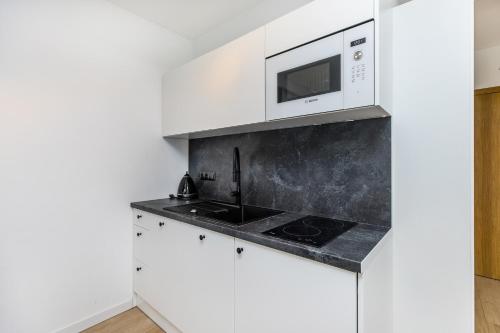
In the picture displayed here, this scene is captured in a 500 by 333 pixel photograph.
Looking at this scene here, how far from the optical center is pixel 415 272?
3.95ft

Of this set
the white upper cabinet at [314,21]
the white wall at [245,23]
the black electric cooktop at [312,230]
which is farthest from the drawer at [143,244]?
the white wall at [245,23]

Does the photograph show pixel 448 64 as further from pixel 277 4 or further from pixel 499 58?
pixel 499 58

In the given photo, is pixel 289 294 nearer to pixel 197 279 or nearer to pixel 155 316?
pixel 197 279

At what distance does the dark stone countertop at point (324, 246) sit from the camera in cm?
85

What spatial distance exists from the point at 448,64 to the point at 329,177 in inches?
31.3

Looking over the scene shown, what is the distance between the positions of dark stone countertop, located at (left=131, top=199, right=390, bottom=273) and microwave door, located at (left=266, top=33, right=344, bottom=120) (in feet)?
→ 1.98

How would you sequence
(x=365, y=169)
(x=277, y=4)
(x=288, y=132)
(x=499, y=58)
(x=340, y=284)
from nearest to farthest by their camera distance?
(x=340, y=284)
(x=365, y=169)
(x=288, y=132)
(x=277, y=4)
(x=499, y=58)

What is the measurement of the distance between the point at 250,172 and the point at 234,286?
0.91 meters

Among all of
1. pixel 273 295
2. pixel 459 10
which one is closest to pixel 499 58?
pixel 459 10

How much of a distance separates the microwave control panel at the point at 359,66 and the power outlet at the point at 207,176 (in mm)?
1436

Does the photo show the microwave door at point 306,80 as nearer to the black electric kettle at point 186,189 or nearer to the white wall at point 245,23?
the white wall at point 245,23

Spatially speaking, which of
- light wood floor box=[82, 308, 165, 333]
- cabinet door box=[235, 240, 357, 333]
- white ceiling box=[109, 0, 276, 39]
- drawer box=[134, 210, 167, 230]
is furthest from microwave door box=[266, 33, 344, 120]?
light wood floor box=[82, 308, 165, 333]

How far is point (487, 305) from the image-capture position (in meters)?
2.08

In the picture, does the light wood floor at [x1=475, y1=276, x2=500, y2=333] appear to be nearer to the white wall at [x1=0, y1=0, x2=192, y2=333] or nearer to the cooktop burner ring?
the cooktop burner ring
